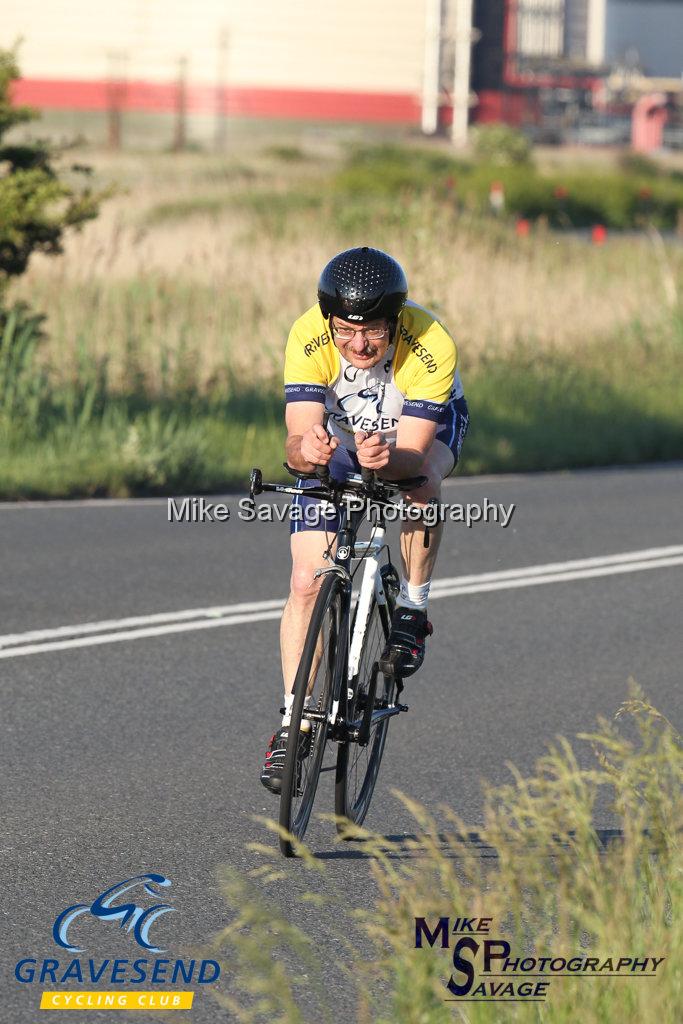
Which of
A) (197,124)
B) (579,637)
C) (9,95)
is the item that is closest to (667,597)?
(579,637)

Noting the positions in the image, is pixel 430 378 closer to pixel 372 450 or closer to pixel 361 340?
pixel 361 340

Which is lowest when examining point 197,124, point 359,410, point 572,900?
point 197,124

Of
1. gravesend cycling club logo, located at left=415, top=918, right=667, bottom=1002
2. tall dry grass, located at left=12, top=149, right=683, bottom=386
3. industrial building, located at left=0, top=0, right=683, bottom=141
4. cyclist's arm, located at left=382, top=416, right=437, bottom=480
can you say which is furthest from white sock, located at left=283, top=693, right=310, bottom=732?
industrial building, located at left=0, top=0, right=683, bottom=141

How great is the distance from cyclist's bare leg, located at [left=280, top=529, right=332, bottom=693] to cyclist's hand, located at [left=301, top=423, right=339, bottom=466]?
1.28 feet

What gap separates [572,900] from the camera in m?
3.59

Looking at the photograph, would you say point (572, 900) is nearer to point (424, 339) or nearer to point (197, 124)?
point (424, 339)

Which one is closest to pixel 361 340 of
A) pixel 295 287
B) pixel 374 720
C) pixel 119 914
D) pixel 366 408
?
pixel 366 408

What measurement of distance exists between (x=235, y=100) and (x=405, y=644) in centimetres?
8019

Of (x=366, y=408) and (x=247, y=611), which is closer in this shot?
(x=366, y=408)

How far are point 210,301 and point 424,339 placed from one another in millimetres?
12959

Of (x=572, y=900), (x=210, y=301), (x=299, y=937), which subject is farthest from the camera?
(x=210, y=301)

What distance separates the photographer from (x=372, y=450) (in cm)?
514

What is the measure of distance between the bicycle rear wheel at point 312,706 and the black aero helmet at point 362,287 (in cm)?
90

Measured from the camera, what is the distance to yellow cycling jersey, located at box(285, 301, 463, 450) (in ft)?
17.9
